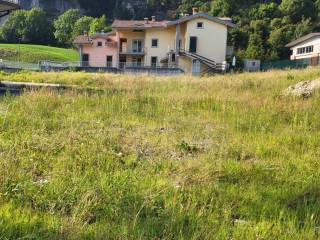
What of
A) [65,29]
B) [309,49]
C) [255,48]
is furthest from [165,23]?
[65,29]

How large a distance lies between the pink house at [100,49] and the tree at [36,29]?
40683mm

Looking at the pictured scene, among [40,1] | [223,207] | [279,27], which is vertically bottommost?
[223,207]

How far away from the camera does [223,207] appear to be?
3.19 metres

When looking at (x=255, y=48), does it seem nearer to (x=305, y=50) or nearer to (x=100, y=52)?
(x=305, y=50)

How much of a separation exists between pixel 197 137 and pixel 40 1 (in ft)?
377

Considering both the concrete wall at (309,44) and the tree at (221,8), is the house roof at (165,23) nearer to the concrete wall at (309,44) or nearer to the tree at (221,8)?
the concrete wall at (309,44)

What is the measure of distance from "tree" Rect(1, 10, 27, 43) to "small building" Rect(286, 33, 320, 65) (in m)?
59.1

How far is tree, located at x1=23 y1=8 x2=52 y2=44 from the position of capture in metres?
85.7

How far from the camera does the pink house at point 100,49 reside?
4878cm

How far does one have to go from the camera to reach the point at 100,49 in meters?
49.5

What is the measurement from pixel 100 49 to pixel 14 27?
46207mm

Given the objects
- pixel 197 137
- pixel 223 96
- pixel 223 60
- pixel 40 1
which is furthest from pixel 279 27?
pixel 40 1

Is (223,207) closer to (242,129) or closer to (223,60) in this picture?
(242,129)

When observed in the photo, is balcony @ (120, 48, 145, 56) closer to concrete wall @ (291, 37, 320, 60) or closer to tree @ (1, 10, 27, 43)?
concrete wall @ (291, 37, 320, 60)
